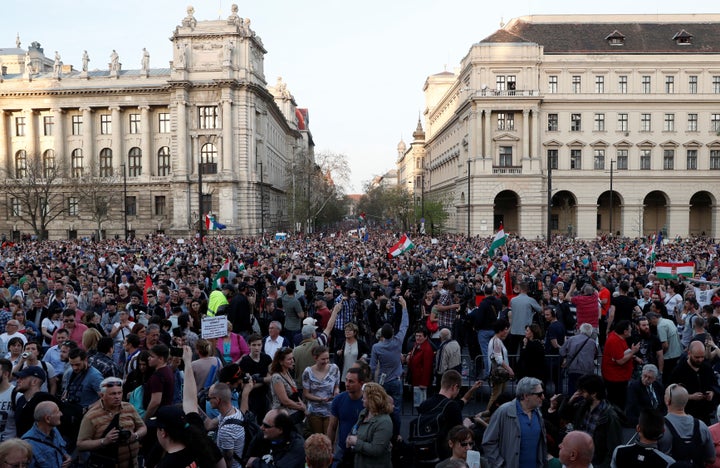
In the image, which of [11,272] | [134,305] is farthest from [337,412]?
[11,272]

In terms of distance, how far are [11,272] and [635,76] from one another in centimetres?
5682

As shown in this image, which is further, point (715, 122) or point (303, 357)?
point (715, 122)

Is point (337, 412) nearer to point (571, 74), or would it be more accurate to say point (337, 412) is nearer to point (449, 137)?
point (571, 74)

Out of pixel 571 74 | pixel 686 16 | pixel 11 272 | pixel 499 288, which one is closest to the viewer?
pixel 499 288

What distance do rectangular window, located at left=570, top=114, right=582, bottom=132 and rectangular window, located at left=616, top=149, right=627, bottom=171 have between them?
15.2ft

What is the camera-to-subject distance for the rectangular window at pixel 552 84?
58969 millimetres

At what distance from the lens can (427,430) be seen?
20.6 feet

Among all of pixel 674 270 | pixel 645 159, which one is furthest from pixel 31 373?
pixel 645 159

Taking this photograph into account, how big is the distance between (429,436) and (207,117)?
5925cm

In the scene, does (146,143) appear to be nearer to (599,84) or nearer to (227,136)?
(227,136)

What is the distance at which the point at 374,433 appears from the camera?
5.79m

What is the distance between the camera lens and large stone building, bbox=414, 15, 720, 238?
5797cm

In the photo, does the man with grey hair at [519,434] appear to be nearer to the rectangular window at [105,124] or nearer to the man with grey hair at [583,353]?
the man with grey hair at [583,353]

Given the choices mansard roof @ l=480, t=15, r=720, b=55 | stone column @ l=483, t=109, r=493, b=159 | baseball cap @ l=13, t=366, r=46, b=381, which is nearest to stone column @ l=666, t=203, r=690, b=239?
mansard roof @ l=480, t=15, r=720, b=55
